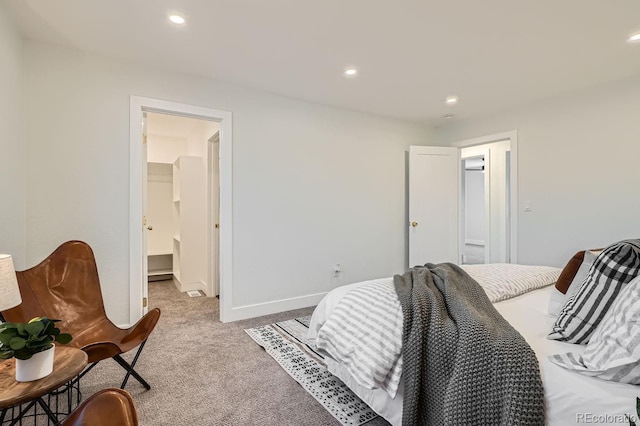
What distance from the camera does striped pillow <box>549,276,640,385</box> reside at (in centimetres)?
100

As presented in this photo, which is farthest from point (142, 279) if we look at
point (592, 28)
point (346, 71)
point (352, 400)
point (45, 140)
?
point (592, 28)

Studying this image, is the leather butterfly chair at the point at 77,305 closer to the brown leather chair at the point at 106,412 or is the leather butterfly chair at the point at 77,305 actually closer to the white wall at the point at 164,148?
the brown leather chair at the point at 106,412

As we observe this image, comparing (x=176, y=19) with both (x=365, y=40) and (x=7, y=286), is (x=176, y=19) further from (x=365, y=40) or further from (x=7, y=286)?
(x=7, y=286)

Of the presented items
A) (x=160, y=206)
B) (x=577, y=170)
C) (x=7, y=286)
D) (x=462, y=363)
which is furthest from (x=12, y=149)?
(x=577, y=170)

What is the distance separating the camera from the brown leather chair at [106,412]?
36.5 inches

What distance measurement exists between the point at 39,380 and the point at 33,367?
0.18 feet

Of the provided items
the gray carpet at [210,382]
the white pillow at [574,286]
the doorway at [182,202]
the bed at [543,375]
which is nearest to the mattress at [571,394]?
the bed at [543,375]

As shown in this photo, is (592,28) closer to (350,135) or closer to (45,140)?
(350,135)

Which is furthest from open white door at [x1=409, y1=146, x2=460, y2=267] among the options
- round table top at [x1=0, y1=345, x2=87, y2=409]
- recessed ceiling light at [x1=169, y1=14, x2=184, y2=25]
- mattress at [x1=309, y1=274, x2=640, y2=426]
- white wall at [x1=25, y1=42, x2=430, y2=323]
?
round table top at [x1=0, y1=345, x2=87, y2=409]

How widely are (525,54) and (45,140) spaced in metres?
4.01

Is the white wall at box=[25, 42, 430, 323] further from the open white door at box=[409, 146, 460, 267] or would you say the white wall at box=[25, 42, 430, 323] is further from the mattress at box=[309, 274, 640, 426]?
the mattress at box=[309, 274, 640, 426]

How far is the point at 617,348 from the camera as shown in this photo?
1048 millimetres

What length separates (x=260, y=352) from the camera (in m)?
2.55

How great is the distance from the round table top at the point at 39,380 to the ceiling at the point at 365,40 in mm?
2059
